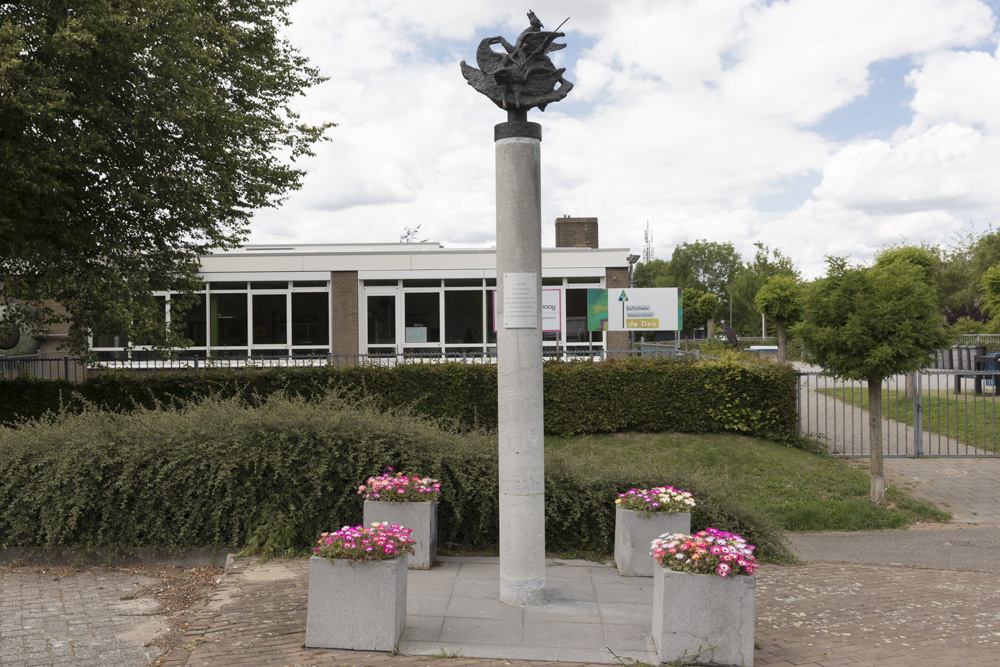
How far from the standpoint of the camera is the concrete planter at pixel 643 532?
6.79m

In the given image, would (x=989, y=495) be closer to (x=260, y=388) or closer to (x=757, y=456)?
(x=757, y=456)

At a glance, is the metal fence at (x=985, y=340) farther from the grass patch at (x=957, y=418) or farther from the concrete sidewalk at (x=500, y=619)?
the concrete sidewalk at (x=500, y=619)

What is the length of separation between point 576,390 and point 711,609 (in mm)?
9674

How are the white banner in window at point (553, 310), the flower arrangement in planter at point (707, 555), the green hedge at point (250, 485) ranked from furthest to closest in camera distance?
1. the white banner in window at point (553, 310)
2. the green hedge at point (250, 485)
3. the flower arrangement in planter at point (707, 555)

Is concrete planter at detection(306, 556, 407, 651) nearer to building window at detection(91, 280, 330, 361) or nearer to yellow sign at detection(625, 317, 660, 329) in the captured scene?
yellow sign at detection(625, 317, 660, 329)

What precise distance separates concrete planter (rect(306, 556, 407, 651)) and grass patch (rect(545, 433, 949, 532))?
11.1ft

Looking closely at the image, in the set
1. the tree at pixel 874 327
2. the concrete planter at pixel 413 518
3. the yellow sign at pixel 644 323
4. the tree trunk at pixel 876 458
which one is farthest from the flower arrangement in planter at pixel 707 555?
the yellow sign at pixel 644 323

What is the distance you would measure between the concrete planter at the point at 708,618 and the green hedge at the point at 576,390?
924 cm

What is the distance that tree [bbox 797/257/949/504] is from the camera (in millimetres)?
11258

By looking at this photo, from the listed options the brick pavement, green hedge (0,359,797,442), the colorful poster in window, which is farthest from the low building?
the brick pavement

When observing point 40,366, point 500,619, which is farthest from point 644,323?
point 500,619

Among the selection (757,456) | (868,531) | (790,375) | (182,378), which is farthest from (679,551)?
(182,378)

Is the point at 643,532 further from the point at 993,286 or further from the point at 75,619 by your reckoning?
the point at 993,286

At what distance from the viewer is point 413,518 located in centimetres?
681
